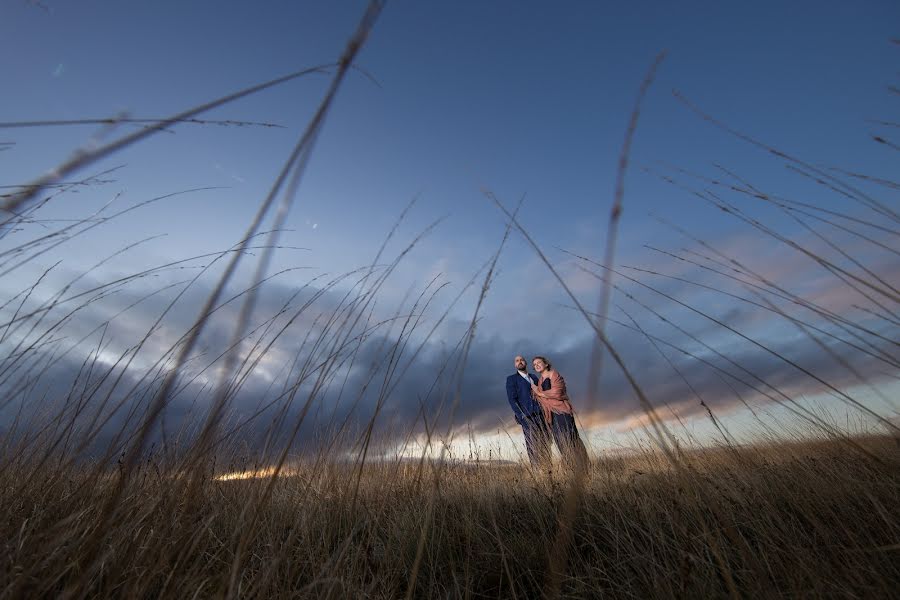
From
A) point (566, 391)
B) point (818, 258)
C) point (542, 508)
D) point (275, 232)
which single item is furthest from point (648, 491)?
point (566, 391)

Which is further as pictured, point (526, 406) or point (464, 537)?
Result: point (526, 406)

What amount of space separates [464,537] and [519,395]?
18.8ft

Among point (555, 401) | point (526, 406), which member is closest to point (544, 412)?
point (555, 401)

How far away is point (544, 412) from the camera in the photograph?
7.12 meters

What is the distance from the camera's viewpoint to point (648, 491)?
313 cm

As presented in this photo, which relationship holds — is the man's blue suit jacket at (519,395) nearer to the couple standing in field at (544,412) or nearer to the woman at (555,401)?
the couple standing in field at (544,412)

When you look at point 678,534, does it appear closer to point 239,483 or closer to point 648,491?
point 648,491

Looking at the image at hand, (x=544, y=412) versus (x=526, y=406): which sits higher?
(x=526, y=406)

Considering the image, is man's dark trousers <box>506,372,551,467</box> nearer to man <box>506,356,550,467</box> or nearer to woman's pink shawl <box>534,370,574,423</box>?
man <box>506,356,550,467</box>

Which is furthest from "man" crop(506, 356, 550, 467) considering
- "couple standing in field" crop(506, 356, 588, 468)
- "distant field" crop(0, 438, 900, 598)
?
"distant field" crop(0, 438, 900, 598)

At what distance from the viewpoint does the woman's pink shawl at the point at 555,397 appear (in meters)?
6.91

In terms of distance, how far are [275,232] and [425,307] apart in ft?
4.42

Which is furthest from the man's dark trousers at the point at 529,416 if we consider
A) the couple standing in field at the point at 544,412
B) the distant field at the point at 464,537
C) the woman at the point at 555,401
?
the distant field at the point at 464,537

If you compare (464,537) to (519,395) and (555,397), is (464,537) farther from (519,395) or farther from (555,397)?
(519,395)
